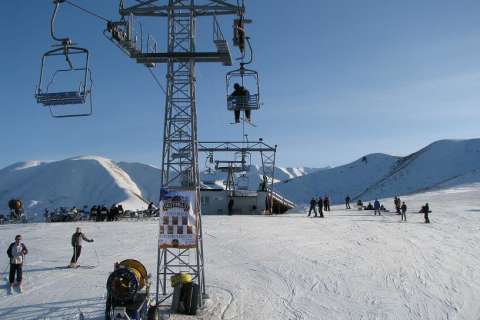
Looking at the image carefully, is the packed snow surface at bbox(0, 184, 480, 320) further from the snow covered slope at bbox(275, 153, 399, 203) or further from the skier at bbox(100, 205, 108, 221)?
the snow covered slope at bbox(275, 153, 399, 203)

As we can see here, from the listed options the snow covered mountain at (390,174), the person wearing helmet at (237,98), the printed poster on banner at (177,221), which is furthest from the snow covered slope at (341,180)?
the printed poster on banner at (177,221)

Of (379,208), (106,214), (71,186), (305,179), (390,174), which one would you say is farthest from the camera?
(305,179)

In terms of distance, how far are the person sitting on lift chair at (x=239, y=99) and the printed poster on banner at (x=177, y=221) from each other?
239 inches

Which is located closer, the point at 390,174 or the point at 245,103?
the point at 245,103

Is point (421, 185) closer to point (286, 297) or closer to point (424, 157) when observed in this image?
point (424, 157)

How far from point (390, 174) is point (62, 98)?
10880 centimetres

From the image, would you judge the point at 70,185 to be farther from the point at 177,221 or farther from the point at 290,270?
Result: the point at 177,221

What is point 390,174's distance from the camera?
4328 inches

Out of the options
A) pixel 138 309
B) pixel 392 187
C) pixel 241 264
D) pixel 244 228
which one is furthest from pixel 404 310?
pixel 392 187

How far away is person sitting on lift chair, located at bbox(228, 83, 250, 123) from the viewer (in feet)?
52.7

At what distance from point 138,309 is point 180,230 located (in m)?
2.38

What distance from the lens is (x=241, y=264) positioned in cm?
1588

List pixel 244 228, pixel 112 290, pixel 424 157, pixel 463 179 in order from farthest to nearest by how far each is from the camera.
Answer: pixel 424 157 < pixel 463 179 < pixel 244 228 < pixel 112 290

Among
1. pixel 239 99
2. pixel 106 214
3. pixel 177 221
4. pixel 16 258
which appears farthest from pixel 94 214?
pixel 177 221
